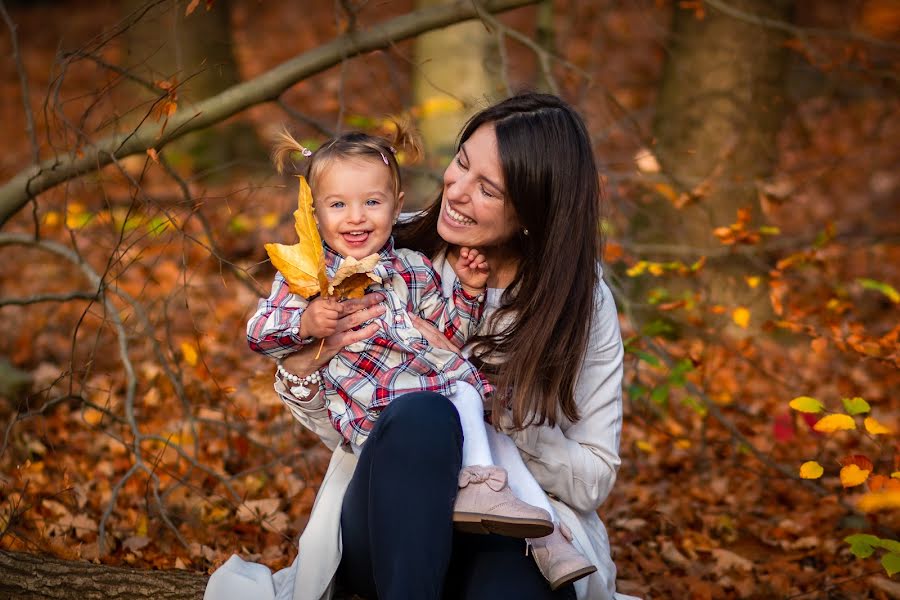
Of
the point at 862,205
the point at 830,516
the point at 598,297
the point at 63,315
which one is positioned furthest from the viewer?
the point at 862,205

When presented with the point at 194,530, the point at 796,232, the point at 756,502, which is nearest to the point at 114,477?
the point at 194,530

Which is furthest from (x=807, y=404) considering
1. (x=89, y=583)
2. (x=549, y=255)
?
(x=89, y=583)

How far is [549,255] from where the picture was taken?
262 centimetres

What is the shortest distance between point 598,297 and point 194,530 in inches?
69.9

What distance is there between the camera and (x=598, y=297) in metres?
2.76

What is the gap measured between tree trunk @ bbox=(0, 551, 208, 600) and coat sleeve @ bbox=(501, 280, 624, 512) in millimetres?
1027

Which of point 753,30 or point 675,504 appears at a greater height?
point 753,30

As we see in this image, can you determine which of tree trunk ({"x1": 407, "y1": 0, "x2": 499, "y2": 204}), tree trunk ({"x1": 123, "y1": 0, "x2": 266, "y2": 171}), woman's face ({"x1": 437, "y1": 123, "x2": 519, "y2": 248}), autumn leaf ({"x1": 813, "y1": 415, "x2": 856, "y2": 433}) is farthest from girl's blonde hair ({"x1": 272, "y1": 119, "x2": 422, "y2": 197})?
tree trunk ({"x1": 123, "y1": 0, "x2": 266, "y2": 171})

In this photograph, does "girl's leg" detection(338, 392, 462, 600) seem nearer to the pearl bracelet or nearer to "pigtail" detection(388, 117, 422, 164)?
the pearl bracelet

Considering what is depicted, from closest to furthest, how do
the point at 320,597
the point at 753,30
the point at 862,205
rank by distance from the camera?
the point at 320,597 → the point at 753,30 → the point at 862,205

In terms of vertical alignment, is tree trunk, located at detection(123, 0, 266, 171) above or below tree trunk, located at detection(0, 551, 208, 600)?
above

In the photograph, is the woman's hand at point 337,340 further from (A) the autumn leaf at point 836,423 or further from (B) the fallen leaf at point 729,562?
(B) the fallen leaf at point 729,562

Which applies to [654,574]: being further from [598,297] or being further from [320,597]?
[320,597]

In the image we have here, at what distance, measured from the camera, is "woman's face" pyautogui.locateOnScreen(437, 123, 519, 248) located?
2.63m
